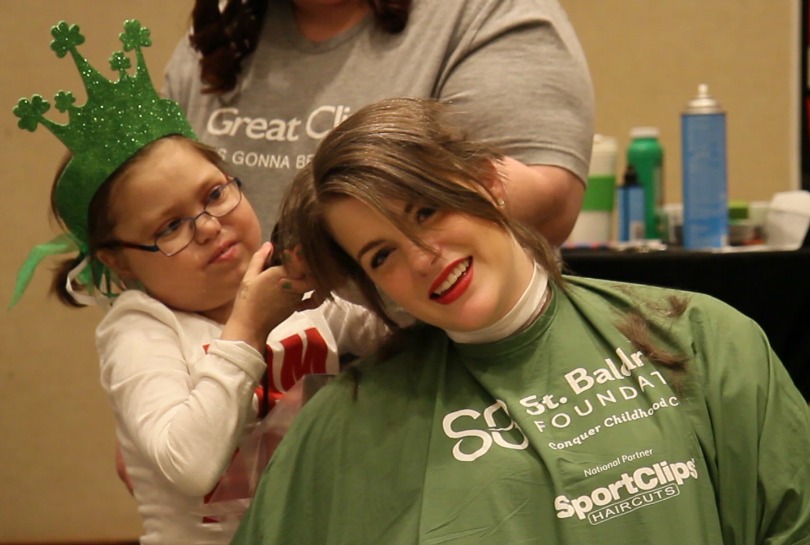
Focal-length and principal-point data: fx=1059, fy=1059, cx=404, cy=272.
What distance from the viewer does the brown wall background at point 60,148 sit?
120 inches

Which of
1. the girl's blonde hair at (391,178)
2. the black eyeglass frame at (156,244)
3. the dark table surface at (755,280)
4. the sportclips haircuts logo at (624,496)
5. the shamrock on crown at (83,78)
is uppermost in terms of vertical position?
the shamrock on crown at (83,78)

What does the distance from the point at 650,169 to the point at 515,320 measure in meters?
1.49

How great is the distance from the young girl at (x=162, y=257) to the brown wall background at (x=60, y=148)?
5.79 feet

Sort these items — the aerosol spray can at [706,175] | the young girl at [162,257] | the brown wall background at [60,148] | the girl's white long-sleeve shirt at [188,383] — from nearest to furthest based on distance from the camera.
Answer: the girl's white long-sleeve shirt at [188,383], the young girl at [162,257], the aerosol spray can at [706,175], the brown wall background at [60,148]

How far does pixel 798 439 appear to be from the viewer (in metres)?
1.18

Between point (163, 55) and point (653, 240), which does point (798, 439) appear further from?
point (163, 55)

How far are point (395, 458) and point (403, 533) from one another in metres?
0.09

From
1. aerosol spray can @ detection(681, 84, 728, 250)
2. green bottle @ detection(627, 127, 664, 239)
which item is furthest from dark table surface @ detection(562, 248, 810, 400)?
green bottle @ detection(627, 127, 664, 239)

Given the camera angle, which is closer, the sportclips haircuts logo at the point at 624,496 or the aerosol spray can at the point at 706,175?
the sportclips haircuts logo at the point at 624,496

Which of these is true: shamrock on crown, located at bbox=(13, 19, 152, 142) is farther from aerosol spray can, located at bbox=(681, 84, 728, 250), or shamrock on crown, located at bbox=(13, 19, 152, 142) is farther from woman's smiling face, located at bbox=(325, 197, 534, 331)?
aerosol spray can, located at bbox=(681, 84, 728, 250)

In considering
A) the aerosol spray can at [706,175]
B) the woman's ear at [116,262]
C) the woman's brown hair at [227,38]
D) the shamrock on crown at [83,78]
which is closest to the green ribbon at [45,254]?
the woman's ear at [116,262]

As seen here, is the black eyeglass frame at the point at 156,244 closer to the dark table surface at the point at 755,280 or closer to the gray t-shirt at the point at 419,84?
the gray t-shirt at the point at 419,84

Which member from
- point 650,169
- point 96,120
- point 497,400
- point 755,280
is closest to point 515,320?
point 497,400

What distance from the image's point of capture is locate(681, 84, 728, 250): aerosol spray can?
2336 millimetres
